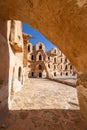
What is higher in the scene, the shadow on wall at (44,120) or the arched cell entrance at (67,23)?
the arched cell entrance at (67,23)

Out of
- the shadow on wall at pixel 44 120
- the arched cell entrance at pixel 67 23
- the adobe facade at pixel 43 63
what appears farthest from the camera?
the adobe facade at pixel 43 63

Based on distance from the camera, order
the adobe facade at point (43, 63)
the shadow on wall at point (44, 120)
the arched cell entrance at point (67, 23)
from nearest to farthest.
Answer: the arched cell entrance at point (67, 23) → the shadow on wall at point (44, 120) → the adobe facade at point (43, 63)

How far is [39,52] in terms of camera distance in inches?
1388

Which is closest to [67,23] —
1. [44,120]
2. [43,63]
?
[44,120]

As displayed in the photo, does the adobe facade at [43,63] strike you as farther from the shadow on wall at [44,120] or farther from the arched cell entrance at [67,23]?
the arched cell entrance at [67,23]

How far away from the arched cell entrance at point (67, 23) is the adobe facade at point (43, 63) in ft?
88.6

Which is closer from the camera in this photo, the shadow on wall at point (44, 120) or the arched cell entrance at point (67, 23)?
the arched cell entrance at point (67, 23)

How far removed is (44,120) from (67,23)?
2.97 meters

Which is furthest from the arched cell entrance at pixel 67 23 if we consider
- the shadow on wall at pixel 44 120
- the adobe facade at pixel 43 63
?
the adobe facade at pixel 43 63

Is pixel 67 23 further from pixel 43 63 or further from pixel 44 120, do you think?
pixel 43 63

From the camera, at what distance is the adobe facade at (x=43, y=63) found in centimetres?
3347

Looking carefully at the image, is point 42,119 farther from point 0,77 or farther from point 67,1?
point 67,1

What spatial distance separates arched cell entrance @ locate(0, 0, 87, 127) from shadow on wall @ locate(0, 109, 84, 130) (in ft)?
2.68

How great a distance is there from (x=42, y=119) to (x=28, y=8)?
132 inches
